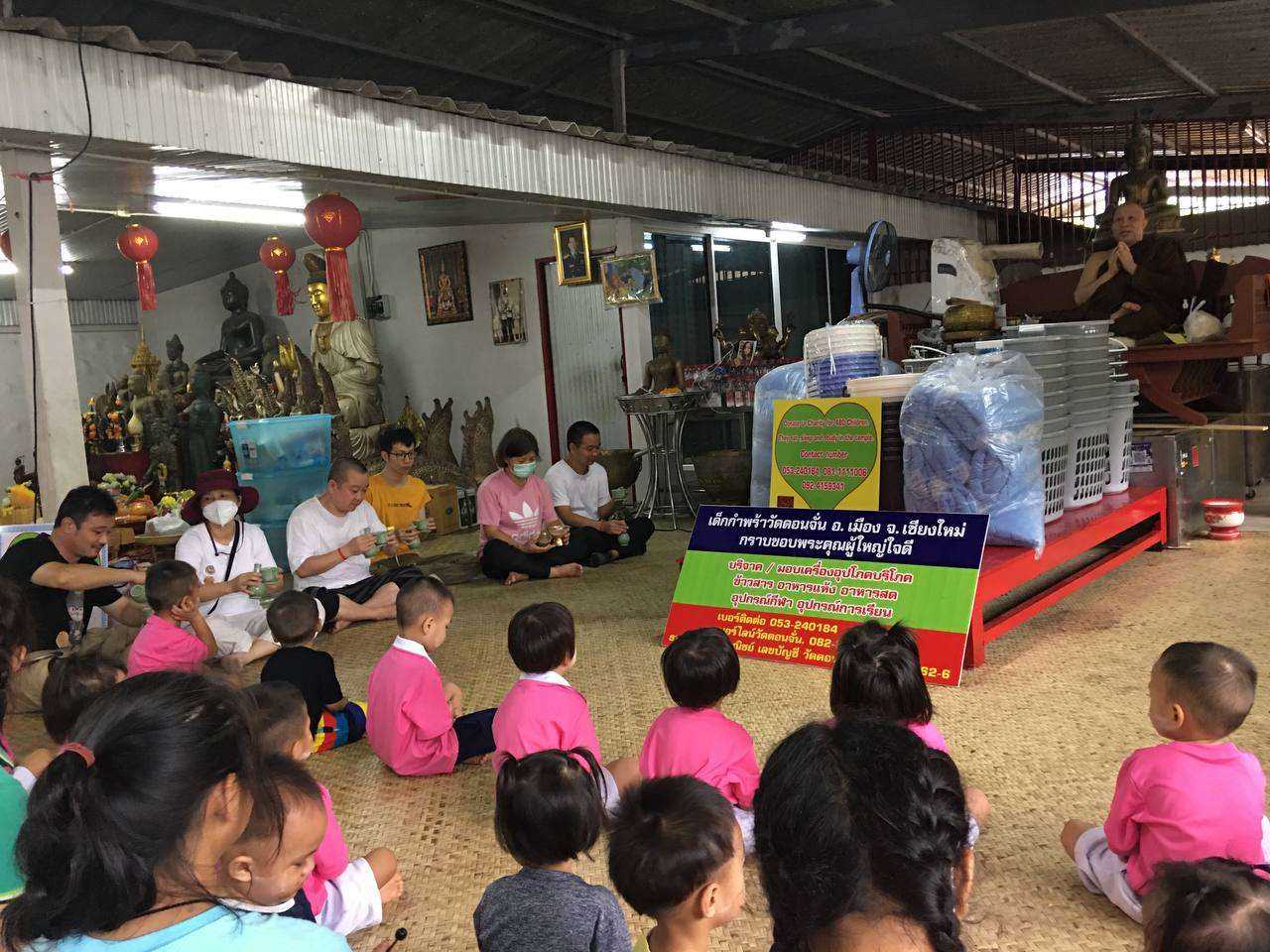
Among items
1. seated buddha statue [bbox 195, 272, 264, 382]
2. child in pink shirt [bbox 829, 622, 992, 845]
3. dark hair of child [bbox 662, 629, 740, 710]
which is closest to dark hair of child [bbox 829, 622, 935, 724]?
child in pink shirt [bbox 829, 622, 992, 845]

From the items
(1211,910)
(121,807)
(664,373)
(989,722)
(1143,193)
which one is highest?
(1143,193)

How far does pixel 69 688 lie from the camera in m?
2.70

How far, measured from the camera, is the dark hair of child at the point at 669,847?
1400mm

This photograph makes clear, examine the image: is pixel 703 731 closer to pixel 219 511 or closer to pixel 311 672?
pixel 311 672

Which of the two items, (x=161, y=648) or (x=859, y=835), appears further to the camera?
(x=161, y=648)

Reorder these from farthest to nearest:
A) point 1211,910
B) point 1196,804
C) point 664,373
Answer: point 664,373 → point 1196,804 → point 1211,910

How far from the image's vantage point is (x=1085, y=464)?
4.77 metres

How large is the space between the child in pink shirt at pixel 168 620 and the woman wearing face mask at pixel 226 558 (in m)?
0.66

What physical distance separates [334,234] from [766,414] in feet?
8.95

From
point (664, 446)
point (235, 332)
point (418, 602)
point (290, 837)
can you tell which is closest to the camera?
point (290, 837)

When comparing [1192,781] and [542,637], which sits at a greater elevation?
[542,637]

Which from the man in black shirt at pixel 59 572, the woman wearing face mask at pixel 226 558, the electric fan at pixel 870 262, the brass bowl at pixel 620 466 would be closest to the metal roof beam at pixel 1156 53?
the electric fan at pixel 870 262

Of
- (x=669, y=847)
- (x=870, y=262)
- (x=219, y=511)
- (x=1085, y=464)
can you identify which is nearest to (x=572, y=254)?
(x=870, y=262)

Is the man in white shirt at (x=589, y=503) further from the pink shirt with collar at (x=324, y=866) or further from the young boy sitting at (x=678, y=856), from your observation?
the young boy sitting at (x=678, y=856)
